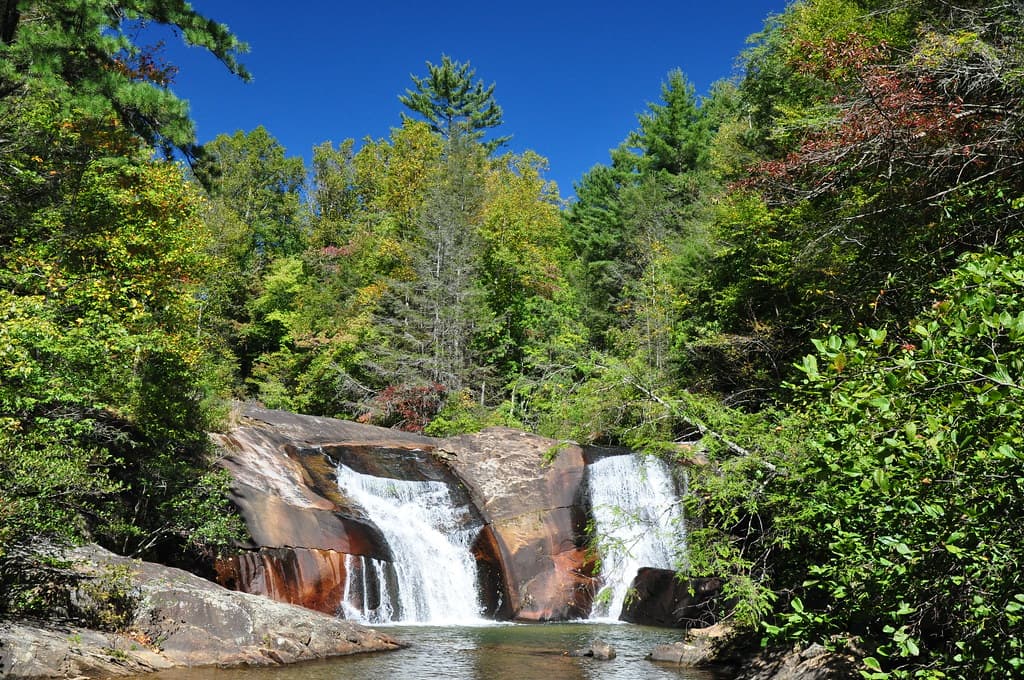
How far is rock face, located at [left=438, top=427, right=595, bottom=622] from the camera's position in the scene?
15000mm

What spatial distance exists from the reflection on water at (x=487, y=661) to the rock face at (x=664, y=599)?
106 centimetres

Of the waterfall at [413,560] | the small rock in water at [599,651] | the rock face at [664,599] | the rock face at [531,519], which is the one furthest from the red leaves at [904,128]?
the waterfall at [413,560]

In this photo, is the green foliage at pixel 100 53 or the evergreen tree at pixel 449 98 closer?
the green foliage at pixel 100 53

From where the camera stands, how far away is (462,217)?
1109 inches

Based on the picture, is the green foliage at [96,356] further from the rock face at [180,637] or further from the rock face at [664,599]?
the rock face at [664,599]

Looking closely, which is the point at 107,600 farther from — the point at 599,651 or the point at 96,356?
the point at 599,651

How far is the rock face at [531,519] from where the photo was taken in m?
15.0

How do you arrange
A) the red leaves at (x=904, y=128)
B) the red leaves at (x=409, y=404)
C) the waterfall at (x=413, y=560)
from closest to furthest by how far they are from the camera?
1. the red leaves at (x=904, y=128)
2. the waterfall at (x=413, y=560)
3. the red leaves at (x=409, y=404)

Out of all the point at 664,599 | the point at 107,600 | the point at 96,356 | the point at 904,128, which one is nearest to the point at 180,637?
the point at 107,600

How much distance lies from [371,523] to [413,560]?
1.11m

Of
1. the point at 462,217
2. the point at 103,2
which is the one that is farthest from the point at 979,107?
the point at 462,217

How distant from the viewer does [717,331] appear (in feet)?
57.8

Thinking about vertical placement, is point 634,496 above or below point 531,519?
above

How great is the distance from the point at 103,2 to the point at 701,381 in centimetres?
1298
